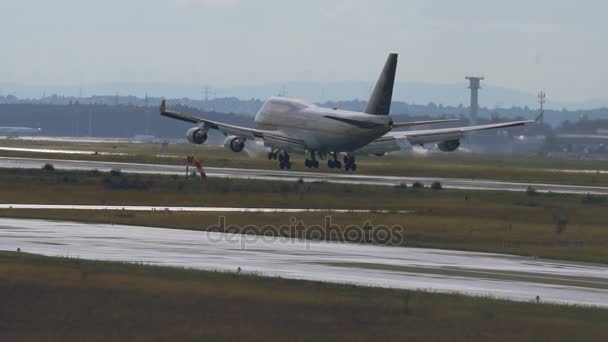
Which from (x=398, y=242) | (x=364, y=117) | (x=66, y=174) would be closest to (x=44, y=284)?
(x=398, y=242)

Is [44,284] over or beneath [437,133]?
beneath

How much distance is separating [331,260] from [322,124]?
197ft

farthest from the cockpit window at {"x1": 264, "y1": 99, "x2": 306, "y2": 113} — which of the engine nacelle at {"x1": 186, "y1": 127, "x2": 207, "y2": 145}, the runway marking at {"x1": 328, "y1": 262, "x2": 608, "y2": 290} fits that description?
the runway marking at {"x1": 328, "y1": 262, "x2": 608, "y2": 290}

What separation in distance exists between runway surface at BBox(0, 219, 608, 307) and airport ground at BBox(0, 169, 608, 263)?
13.2 ft

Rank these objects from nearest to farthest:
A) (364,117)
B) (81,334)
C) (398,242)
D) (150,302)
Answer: (81,334)
(150,302)
(398,242)
(364,117)

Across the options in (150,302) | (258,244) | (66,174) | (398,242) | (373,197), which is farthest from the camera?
(66,174)

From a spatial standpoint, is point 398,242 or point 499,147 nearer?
point 398,242

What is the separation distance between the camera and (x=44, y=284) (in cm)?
3039

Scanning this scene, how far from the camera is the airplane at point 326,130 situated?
93.4 meters

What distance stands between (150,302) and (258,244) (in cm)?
1596

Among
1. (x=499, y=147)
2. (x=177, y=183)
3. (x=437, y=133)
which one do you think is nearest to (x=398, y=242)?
(x=177, y=183)

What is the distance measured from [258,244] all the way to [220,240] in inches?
78.4

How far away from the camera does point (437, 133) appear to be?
105438mm

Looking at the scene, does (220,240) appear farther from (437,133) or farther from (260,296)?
(437,133)
